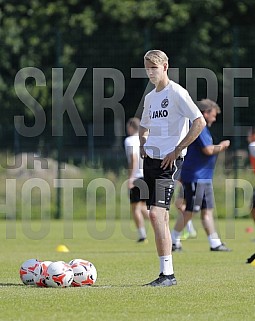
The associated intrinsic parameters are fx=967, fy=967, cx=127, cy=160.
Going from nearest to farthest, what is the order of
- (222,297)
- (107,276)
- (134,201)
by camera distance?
(222,297) < (107,276) < (134,201)

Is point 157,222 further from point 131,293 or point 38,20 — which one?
point 38,20

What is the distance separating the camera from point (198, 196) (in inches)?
634

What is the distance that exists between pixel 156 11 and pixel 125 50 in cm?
1017

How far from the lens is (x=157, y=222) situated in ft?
33.7

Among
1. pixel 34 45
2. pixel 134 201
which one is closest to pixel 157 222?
pixel 134 201

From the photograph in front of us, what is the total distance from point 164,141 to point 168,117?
0.27 metres

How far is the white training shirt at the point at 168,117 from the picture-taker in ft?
34.3

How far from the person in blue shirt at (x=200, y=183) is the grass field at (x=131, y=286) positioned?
14.3 inches

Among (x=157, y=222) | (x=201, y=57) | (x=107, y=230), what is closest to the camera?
(x=157, y=222)

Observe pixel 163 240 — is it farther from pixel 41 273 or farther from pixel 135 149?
pixel 135 149

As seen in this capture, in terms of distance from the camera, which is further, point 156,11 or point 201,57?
point 156,11

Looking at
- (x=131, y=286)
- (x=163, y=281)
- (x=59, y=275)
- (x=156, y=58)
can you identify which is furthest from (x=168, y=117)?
(x=59, y=275)

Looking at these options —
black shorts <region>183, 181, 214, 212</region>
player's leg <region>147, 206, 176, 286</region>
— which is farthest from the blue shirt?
player's leg <region>147, 206, 176, 286</region>

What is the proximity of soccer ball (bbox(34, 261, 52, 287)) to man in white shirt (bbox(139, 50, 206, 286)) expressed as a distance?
44.7 inches
